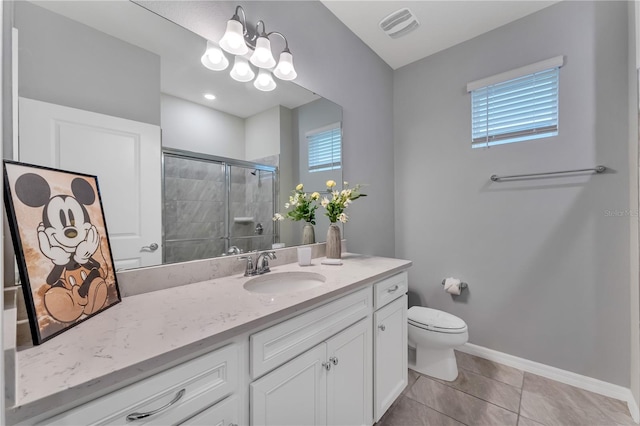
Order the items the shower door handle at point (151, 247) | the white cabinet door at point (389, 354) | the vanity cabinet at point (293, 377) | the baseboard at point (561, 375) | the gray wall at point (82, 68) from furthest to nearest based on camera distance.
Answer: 1. the baseboard at point (561, 375)
2. the white cabinet door at point (389, 354)
3. the shower door handle at point (151, 247)
4. the gray wall at point (82, 68)
5. the vanity cabinet at point (293, 377)

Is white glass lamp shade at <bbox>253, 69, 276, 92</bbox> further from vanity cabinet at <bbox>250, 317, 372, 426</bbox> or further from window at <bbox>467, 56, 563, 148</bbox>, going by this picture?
window at <bbox>467, 56, 563, 148</bbox>

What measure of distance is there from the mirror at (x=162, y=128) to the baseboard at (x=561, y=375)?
72.0 inches

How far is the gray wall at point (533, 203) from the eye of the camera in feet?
5.35

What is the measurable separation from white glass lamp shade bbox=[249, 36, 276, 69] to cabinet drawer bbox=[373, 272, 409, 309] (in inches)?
51.7

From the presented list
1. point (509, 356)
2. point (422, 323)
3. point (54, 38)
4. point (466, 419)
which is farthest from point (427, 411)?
point (54, 38)

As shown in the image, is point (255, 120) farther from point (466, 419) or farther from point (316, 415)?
point (466, 419)

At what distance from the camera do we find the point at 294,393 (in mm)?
909

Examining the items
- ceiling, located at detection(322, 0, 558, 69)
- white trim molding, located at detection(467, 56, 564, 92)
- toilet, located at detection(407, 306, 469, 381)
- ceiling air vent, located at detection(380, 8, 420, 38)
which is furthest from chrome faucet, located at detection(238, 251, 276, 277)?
white trim molding, located at detection(467, 56, 564, 92)

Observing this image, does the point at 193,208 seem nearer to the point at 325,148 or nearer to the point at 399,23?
the point at 325,148

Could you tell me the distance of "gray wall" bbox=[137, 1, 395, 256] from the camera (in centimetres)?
126

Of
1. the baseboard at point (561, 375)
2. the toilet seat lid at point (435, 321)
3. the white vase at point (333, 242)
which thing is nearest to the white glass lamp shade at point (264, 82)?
the white vase at point (333, 242)

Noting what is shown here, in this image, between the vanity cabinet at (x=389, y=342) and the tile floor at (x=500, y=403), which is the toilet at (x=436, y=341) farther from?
the vanity cabinet at (x=389, y=342)

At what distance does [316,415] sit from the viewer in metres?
0.99

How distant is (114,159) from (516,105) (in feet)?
8.30
